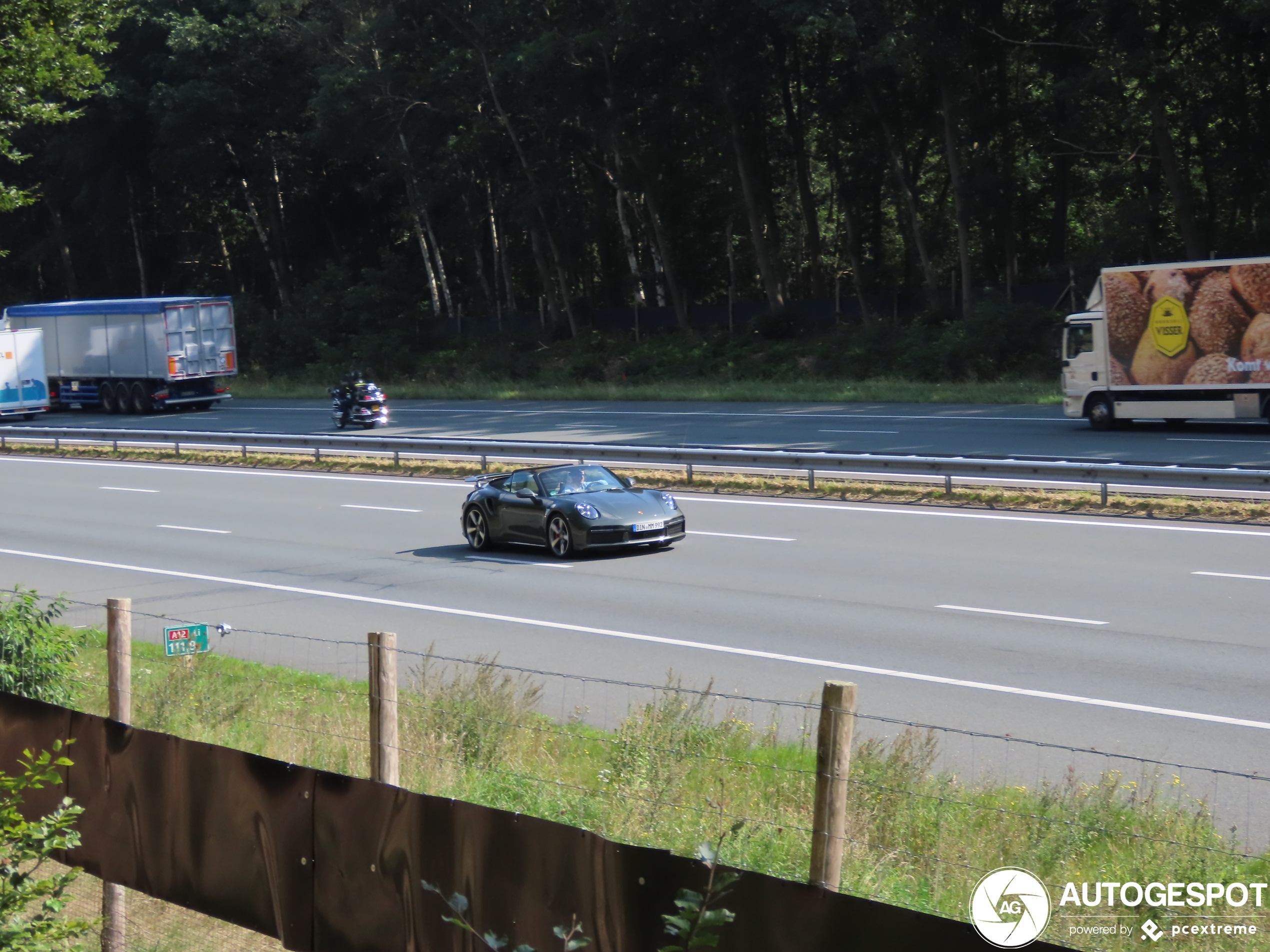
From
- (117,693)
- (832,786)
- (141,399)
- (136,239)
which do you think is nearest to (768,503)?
(117,693)

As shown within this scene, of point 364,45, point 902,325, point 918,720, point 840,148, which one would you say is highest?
point 364,45

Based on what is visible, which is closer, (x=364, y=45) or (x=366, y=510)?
(x=366, y=510)

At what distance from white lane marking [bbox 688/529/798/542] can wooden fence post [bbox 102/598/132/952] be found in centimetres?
1232

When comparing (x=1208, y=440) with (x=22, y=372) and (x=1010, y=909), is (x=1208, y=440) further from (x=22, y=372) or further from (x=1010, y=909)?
(x=22, y=372)

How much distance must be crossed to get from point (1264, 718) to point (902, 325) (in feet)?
131

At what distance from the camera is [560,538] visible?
1789 centimetres

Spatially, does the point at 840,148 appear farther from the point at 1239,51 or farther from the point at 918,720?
the point at 918,720

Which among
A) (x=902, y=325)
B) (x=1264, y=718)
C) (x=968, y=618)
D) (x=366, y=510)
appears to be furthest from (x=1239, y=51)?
(x=1264, y=718)

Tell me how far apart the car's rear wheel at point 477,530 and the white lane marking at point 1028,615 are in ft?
24.4

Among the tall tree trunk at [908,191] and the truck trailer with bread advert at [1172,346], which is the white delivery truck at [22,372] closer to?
the tall tree trunk at [908,191]

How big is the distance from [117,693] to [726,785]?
3.38 m

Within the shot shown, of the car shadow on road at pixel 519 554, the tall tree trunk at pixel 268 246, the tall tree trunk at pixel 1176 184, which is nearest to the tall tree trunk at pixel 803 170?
the tall tree trunk at pixel 1176 184

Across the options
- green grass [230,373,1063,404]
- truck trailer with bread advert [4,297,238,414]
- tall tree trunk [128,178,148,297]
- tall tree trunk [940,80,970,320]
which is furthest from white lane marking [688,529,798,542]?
tall tree trunk [128,178,148,297]

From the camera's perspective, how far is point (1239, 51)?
4066cm
